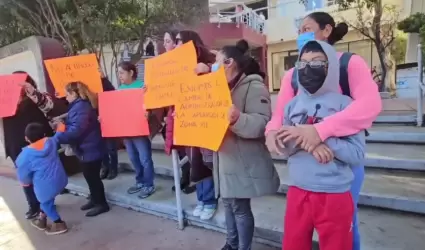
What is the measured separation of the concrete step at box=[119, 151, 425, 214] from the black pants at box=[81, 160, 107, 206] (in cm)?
196

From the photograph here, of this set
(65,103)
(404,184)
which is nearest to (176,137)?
(404,184)

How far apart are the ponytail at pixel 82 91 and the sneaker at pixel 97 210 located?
3.64 feet

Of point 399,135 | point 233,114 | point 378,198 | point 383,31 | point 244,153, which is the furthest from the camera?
point 383,31

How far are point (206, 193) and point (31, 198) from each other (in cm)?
203

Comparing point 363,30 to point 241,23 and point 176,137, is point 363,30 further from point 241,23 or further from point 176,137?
point 176,137

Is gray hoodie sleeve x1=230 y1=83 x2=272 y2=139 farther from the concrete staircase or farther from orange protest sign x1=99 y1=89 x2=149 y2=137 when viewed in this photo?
orange protest sign x1=99 y1=89 x2=149 y2=137

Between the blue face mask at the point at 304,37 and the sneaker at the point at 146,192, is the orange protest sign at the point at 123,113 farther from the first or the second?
the blue face mask at the point at 304,37

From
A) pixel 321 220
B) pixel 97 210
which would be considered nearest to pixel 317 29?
pixel 321 220

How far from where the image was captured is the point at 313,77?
1.69 metres

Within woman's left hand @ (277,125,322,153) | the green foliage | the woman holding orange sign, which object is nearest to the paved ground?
the woman holding orange sign

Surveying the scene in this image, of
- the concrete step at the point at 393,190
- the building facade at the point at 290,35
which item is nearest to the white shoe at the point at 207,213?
the concrete step at the point at 393,190

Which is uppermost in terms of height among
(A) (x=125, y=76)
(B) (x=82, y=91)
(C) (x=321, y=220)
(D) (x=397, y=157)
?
(A) (x=125, y=76)

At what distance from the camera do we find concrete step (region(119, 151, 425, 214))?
111 inches

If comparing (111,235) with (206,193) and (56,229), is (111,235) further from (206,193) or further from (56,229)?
(206,193)
